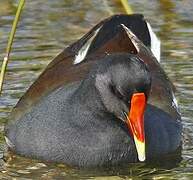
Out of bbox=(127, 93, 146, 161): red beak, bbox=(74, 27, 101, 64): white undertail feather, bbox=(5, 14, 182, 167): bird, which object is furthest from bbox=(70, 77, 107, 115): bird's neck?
bbox=(74, 27, 101, 64): white undertail feather

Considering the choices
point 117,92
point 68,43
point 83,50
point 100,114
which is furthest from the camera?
point 68,43

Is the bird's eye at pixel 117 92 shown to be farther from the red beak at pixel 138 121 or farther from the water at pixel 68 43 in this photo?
the water at pixel 68 43

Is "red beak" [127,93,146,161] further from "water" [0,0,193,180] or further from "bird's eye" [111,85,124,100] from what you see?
"water" [0,0,193,180]

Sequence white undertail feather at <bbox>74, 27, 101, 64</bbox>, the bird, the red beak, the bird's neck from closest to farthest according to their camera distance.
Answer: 1. the red beak
2. the bird
3. the bird's neck
4. white undertail feather at <bbox>74, 27, 101, 64</bbox>

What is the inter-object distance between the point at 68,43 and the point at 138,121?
4.28 m

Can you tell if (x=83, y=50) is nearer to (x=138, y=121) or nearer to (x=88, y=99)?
(x=88, y=99)

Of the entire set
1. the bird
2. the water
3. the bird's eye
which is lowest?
the water

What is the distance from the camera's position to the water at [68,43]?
7.90 m

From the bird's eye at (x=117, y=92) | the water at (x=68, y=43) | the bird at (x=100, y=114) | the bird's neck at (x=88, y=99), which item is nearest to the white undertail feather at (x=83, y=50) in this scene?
the bird at (x=100, y=114)

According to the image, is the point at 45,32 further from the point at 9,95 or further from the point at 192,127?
the point at 192,127

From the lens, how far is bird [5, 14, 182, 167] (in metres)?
7.39

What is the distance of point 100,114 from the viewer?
25.6 feet

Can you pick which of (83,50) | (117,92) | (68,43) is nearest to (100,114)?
(117,92)

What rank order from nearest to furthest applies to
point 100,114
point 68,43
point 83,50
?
point 100,114 → point 83,50 → point 68,43
